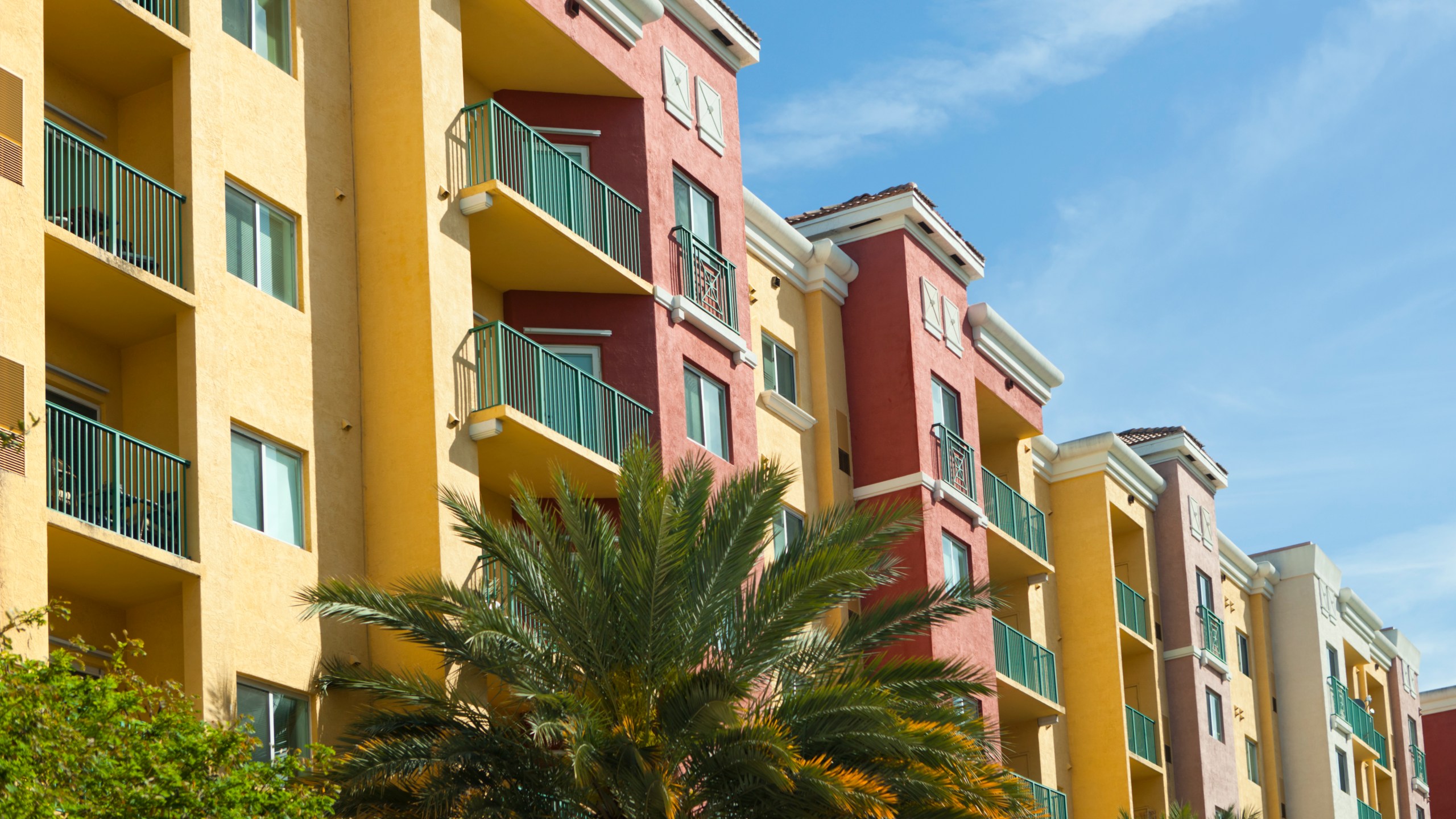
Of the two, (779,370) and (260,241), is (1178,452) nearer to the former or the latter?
(779,370)

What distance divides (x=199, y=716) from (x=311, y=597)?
2.07 m

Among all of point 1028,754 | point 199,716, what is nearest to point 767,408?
point 1028,754

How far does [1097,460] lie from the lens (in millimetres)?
48094

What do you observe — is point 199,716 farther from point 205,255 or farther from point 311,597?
point 205,255

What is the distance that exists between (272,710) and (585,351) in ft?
30.3

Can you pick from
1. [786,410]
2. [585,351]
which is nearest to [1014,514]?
[786,410]

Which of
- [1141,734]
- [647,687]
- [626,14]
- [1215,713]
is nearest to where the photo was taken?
[647,687]

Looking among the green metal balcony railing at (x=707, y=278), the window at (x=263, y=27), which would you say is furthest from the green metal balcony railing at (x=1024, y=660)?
the window at (x=263, y=27)

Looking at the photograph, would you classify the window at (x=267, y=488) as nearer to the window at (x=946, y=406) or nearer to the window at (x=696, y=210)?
the window at (x=696, y=210)

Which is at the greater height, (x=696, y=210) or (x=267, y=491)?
(x=696, y=210)

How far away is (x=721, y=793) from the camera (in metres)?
23.0

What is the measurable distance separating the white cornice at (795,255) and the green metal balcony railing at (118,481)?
1518cm

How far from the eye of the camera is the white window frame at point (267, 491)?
24000 mm

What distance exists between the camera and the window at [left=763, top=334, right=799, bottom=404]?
37.2 m
